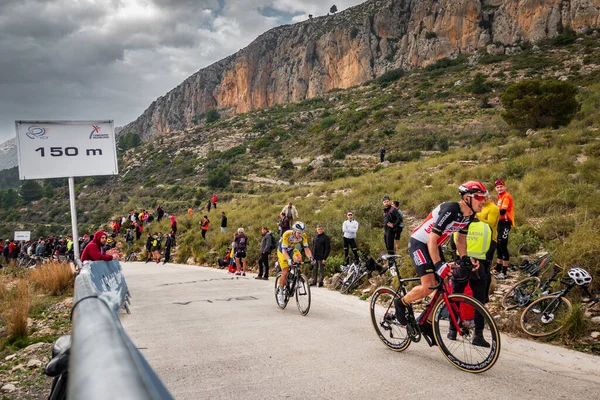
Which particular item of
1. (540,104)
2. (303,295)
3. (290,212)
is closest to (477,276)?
(303,295)

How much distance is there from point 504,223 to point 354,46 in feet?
348

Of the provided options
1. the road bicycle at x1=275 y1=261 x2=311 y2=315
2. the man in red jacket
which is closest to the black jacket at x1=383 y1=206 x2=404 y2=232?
the road bicycle at x1=275 y1=261 x2=311 y2=315

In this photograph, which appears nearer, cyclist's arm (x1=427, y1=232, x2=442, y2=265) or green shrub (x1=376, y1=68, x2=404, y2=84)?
cyclist's arm (x1=427, y1=232, x2=442, y2=265)

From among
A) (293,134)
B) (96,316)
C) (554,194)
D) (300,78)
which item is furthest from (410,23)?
(96,316)

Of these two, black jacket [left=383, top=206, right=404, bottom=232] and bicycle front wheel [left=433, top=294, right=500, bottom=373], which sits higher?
black jacket [left=383, top=206, right=404, bottom=232]

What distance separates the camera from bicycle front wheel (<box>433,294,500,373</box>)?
4.23 m

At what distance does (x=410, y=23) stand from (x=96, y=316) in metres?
107

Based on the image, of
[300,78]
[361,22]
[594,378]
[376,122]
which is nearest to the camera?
[594,378]

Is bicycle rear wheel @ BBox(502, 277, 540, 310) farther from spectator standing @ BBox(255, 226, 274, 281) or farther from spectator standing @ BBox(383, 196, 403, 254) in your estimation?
spectator standing @ BBox(255, 226, 274, 281)

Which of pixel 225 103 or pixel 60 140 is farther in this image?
pixel 225 103

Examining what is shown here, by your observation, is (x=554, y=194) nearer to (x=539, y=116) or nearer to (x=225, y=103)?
(x=539, y=116)

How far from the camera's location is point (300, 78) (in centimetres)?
12281

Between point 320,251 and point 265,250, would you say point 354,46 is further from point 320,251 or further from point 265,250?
point 320,251

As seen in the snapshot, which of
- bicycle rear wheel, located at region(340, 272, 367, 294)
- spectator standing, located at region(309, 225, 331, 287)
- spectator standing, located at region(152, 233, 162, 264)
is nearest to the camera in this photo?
bicycle rear wheel, located at region(340, 272, 367, 294)
